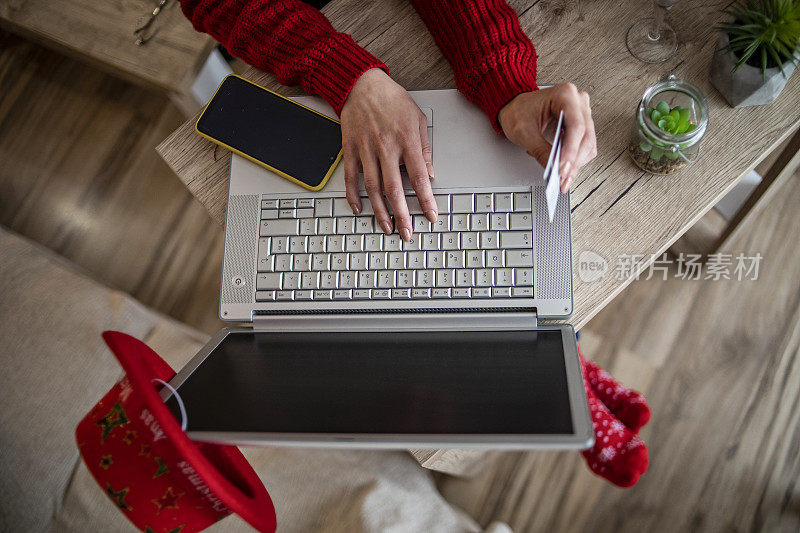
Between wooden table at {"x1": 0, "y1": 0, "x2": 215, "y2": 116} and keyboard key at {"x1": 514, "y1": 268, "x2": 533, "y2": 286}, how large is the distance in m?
0.96

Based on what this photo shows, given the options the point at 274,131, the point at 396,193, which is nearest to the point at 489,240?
the point at 396,193

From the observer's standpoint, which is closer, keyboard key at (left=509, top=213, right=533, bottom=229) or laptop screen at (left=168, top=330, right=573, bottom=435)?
laptop screen at (left=168, top=330, right=573, bottom=435)

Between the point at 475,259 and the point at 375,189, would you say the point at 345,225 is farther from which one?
the point at 475,259

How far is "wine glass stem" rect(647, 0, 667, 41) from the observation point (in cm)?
74

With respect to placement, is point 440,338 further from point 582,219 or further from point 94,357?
point 94,357

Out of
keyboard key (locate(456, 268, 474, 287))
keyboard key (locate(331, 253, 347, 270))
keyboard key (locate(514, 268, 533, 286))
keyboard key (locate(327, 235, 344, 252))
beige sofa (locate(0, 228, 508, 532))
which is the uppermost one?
keyboard key (locate(327, 235, 344, 252))

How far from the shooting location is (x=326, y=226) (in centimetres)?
73

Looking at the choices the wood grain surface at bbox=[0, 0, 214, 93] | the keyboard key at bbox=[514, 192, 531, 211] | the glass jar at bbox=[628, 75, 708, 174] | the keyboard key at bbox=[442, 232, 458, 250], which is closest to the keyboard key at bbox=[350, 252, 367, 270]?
the keyboard key at bbox=[442, 232, 458, 250]

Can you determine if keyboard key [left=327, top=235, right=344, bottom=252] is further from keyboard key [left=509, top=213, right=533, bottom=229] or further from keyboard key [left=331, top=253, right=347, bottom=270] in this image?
keyboard key [left=509, top=213, right=533, bottom=229]

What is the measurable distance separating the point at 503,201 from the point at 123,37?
1097 mm

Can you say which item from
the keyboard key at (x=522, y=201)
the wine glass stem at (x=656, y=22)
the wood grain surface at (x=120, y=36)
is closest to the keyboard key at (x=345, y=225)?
the keyboard key at (x=522, y=201)

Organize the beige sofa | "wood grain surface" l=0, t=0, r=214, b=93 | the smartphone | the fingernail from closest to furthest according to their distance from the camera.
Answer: the fingernail, the smartphone, the beige sofa, "wood grain surface" l=0, t=0, r=214, b=93

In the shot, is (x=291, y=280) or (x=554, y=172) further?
(x=291, y=280)

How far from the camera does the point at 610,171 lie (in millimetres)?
750
